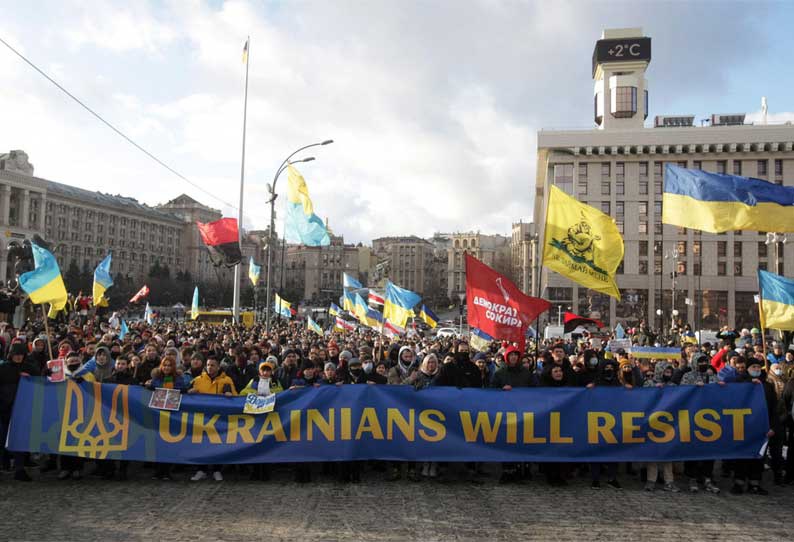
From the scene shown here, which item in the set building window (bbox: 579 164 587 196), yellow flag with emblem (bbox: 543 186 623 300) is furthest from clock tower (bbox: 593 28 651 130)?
yellow flag with emblem (bbox: 543 186 623 300)

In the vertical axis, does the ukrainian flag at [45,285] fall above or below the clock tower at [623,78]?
below

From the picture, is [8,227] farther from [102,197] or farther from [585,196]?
[585,196]

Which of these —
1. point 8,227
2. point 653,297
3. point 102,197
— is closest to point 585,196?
point 653,297

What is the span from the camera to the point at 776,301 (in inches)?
388

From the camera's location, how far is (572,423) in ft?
25.8

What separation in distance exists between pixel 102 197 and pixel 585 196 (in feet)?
337

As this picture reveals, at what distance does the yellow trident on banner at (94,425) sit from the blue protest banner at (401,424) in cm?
1

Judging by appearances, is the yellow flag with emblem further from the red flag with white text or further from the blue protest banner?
the blue protest banner

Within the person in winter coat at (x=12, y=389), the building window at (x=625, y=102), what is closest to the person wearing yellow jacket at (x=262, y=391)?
the person in winter coat at (x=12, y=389)

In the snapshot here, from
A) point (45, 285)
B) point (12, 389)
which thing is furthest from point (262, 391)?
point (45, 285)

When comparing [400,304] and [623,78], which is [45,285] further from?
[623,78]

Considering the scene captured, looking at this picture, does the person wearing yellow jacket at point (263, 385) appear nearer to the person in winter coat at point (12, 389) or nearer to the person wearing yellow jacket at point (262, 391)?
the person wearing yellow jacket at point (262, 391)

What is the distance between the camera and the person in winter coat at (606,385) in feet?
25.6

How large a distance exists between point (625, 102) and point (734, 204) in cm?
6807
